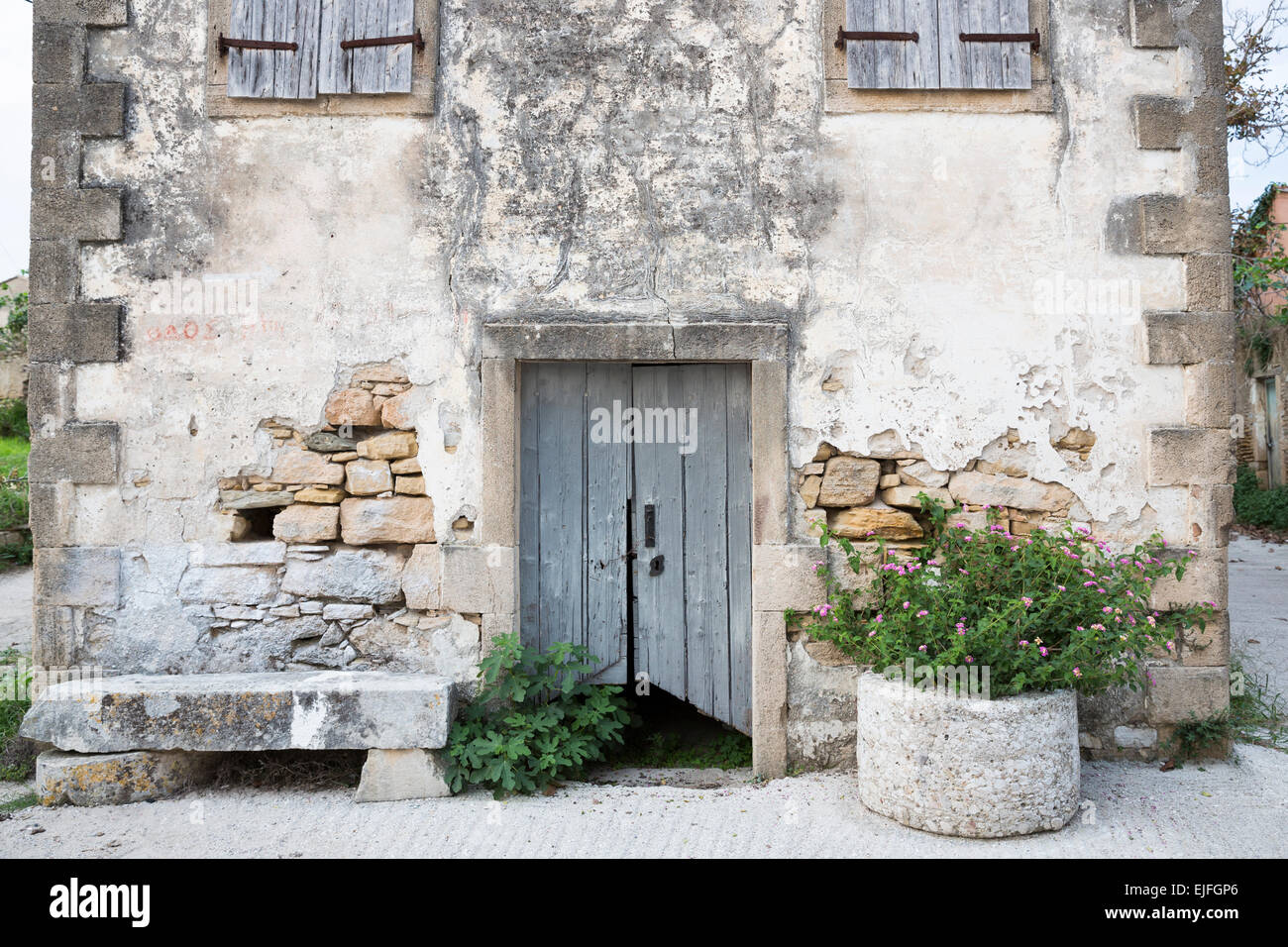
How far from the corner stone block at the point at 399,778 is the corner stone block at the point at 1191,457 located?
11.7ft

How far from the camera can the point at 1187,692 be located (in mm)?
4141

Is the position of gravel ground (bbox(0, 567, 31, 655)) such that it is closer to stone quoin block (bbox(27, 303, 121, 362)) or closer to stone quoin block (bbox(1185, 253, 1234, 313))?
stone quoin block (bbox(27, 303, 121, 362))

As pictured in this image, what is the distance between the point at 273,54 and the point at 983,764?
451cm

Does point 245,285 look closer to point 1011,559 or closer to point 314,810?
point 314,810

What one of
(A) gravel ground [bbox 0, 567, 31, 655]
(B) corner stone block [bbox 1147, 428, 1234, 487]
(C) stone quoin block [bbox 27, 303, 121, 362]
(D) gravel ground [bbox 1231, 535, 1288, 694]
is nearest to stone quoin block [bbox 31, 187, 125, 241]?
(C) stone quoin block [bbox 27, 303, 121, 362]

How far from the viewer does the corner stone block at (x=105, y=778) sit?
148 inches

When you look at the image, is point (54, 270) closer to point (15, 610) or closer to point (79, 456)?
point (79, 456)

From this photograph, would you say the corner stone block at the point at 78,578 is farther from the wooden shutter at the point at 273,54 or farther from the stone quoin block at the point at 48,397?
the wooden shutter at the point at 273,54

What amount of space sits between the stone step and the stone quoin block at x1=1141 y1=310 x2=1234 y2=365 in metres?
3.67

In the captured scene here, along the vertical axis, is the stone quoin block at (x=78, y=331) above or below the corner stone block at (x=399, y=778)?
above

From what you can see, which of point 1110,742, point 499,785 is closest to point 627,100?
point 499,785

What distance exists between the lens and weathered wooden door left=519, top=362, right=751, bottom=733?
172 inches

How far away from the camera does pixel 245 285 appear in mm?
4250

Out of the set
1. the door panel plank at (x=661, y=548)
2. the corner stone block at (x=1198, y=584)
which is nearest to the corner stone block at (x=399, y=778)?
the door panel plank at (x=661, y=548)
